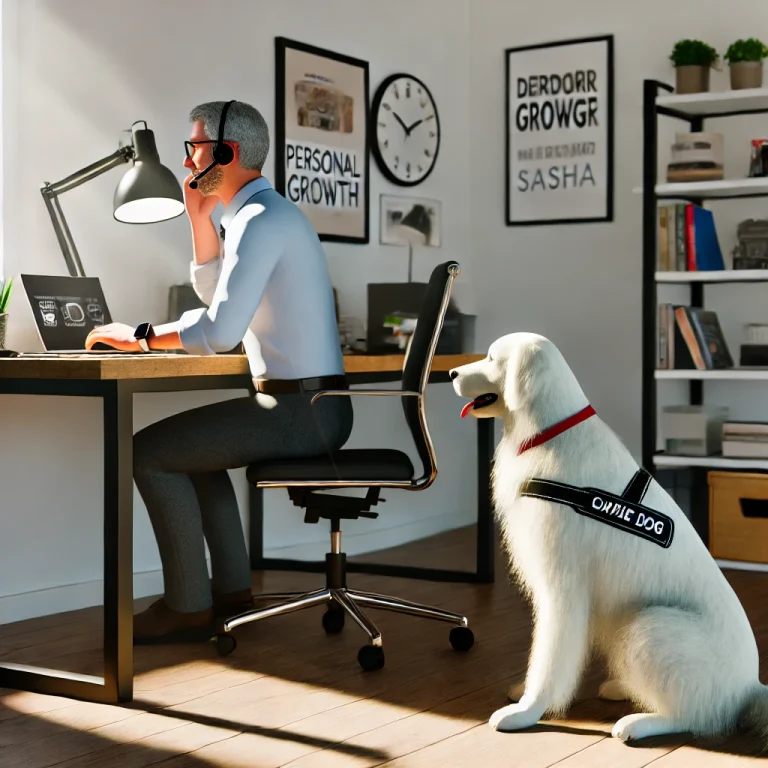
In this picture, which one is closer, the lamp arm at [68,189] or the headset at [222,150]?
the headset at [222,150]

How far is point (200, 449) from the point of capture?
2836mm

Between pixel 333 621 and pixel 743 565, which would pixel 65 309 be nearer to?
pixel 333 621

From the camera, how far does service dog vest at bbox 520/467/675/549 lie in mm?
2223

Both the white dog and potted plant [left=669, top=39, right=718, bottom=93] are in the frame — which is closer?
the white dog

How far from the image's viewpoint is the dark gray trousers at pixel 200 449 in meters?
2.84

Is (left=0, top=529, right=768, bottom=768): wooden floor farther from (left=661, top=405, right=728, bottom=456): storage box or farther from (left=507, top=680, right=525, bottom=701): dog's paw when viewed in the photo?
(left=661, top=405, right=728, bottom=456): storage box

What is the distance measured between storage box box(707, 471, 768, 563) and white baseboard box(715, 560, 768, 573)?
0.5 inches

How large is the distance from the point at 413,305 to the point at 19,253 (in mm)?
1448

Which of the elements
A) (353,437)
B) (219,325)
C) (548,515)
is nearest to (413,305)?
(353,437)

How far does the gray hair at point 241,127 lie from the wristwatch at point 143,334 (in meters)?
0.49

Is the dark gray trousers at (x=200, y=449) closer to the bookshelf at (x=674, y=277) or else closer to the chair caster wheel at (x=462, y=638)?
the chair caster wheel at (x=462, y=638)

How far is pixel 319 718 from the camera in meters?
2.42

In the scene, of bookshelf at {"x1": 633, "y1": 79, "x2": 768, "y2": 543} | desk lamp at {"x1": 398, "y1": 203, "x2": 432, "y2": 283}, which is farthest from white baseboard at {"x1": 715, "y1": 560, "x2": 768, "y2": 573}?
desk lamp at {"x1": 398, "y1": 203, "x2": 432, "y2": 283}

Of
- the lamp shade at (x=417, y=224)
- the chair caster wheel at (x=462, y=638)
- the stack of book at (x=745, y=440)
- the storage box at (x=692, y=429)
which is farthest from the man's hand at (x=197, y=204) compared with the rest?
the stack of book at (x=745, y=440)
